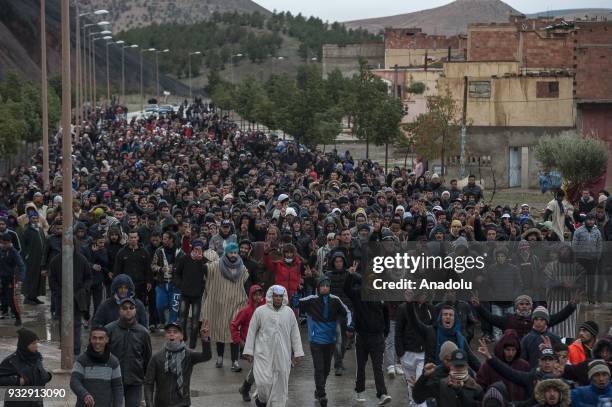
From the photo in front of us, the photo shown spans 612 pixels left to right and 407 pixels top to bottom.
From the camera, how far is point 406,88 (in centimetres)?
8462

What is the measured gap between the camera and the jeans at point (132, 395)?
492 inches

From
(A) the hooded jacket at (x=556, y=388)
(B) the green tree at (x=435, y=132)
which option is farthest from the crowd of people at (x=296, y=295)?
(B) the green tree at (x=435, y=132)

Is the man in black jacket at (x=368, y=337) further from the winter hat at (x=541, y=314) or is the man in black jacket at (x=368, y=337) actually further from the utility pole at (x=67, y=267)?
the utility pole at (x=67, y=267)

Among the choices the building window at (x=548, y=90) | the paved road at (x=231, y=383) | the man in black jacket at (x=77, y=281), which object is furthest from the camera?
the building window at (x=548, y=90)

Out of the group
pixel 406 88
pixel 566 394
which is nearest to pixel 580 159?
pixel 566 394

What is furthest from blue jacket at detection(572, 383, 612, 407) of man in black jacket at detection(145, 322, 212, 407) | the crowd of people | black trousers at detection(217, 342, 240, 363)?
black trousers at detection(217, 342, 240, 363)

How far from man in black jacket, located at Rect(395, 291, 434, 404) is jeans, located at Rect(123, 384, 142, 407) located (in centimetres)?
266

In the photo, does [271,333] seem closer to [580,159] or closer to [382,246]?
[382,246]

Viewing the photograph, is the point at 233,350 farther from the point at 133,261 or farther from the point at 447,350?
the point at 447,350

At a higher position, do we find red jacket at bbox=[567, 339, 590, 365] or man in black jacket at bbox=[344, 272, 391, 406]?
red jacket at bbox=[567, 339, 590, 365]

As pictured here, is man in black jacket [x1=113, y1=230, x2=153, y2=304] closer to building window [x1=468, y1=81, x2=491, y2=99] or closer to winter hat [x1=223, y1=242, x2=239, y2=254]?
winter hat [x1=223, y1=242, x2=239, y2=254]

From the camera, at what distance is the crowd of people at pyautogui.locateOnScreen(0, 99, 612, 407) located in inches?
456

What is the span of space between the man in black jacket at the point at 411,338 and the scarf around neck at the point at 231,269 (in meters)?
3.15

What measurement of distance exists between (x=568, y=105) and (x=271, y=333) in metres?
43.8
